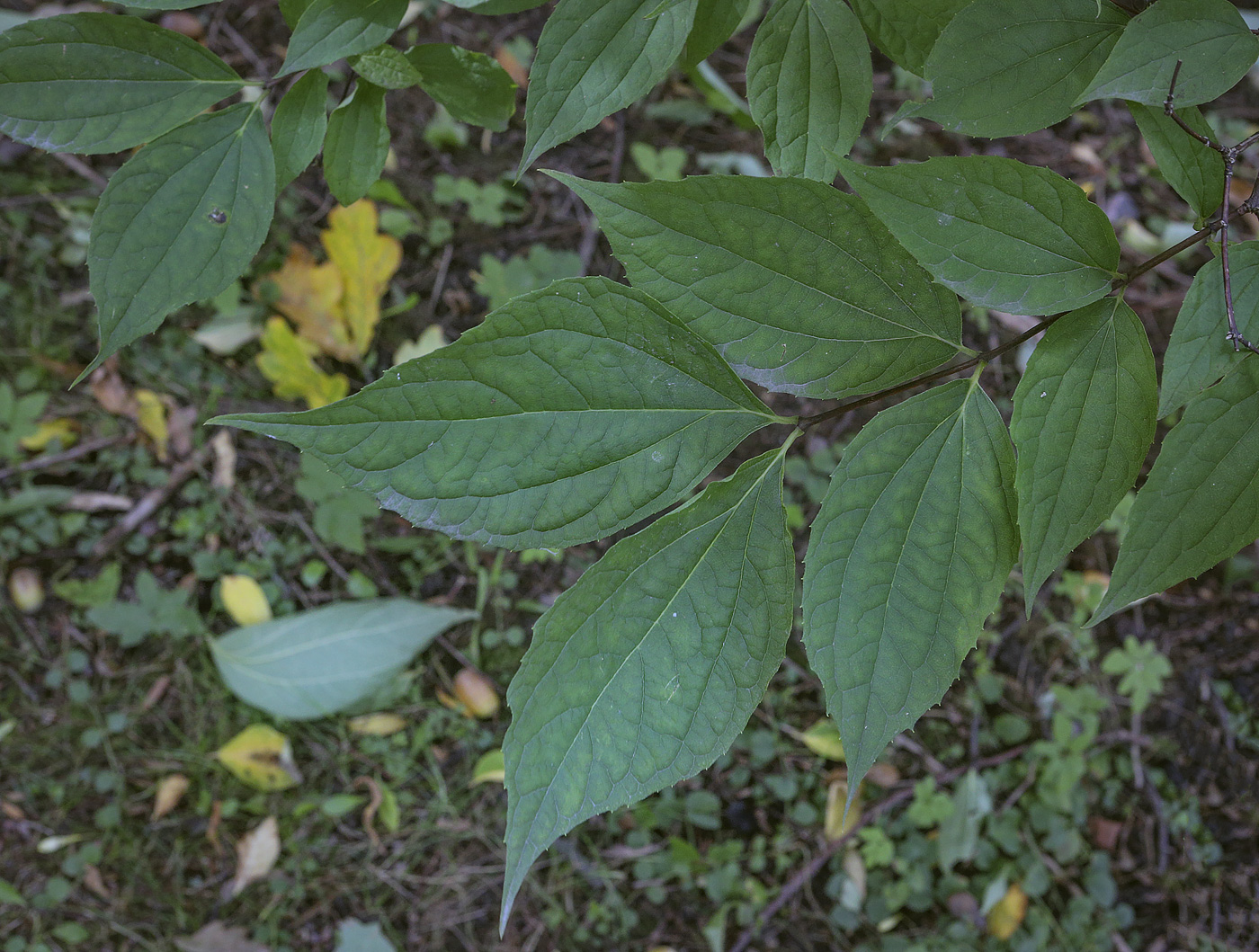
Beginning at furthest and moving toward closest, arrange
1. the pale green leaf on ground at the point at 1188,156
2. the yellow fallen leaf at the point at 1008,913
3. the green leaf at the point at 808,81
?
the yellow fallen leaf at the point at 1008,913 < the green leaf at the point at 808,81 < the pale green leaf on ground at the point at 1188,156

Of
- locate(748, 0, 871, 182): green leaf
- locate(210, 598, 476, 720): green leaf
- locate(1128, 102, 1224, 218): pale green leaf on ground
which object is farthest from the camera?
locate(210, 598, 476, 720): green leaf

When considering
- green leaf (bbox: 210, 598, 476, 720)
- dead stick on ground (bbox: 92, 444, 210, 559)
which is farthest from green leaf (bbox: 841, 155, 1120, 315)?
dead stick on ground (bbox: 92, 444, 210, 559)

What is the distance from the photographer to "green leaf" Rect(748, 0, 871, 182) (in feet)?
3.63

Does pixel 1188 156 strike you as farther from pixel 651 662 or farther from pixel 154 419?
pixel 154 419

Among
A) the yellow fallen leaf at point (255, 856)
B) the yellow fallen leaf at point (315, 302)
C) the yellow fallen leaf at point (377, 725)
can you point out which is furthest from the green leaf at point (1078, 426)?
the yellow fallen leaf at point (255, 856)

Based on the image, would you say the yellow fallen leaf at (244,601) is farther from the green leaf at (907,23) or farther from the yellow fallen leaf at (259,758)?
the green leaf at (907,23)

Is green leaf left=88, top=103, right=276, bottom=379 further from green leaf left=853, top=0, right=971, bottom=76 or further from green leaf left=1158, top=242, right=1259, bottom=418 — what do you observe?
green leaf left=1158, top=242, right=1259, bottom=418

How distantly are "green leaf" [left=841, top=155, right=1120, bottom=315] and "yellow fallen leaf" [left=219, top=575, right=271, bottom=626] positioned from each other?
2450mm

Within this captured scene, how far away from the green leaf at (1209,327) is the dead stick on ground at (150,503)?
2.76m

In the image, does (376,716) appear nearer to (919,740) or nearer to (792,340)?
(919,740)

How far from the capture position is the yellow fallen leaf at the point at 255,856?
2641 millimetres

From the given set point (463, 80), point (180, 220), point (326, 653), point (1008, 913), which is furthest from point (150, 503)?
point (1008, 913)

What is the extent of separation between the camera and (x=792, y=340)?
95 centimetres

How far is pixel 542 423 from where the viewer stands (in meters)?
0.92
